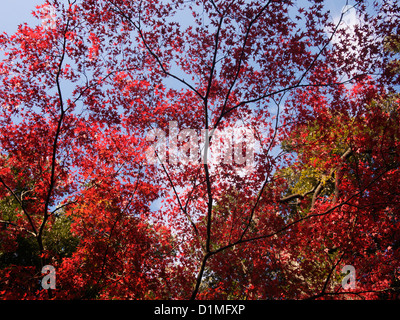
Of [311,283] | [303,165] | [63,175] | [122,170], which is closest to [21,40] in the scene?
[63,175]

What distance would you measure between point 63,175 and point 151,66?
4427mm

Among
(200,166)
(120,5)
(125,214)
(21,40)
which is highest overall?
(120,5)

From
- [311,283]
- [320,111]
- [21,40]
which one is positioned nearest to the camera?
[21,40]

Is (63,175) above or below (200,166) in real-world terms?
below

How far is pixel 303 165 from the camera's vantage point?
1634cm

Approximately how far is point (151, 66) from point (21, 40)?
143 inches

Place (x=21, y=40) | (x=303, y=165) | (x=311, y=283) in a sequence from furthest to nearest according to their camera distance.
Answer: (x=303, y=165) < (x=311, y=283) < (x=21, y=40)

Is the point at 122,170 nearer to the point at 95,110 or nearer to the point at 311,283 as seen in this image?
the point at 95,110

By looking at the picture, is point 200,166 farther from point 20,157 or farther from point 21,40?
point 21,40

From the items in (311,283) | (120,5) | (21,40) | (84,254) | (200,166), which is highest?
(120,5)

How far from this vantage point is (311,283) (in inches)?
444

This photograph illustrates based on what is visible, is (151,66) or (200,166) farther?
(200,166)

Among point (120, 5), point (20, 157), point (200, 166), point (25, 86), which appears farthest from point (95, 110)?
point (200, 166)

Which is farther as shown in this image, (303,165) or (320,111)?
(303,165)
